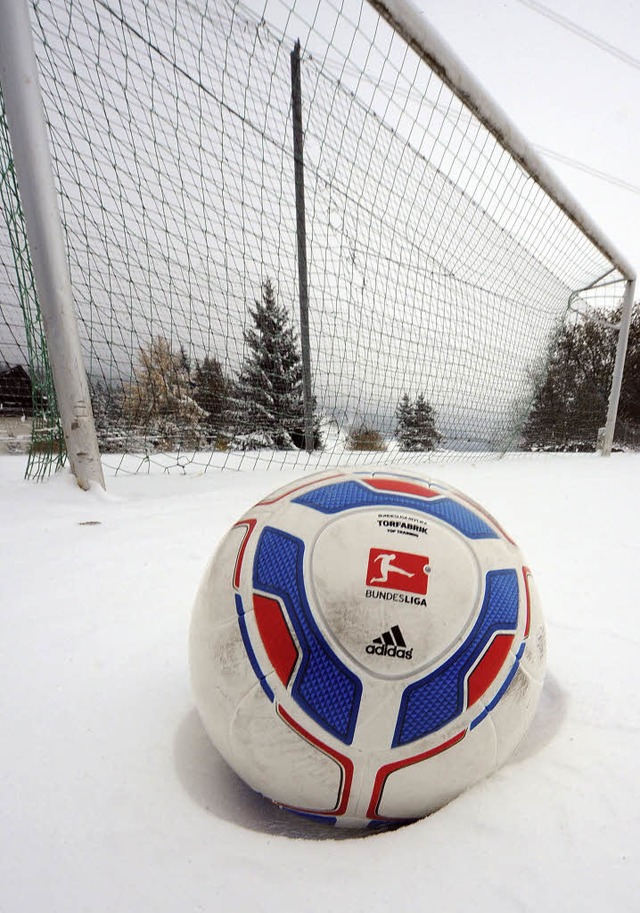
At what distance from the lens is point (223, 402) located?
21.1 ft

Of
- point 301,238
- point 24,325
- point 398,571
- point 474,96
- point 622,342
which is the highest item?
point 474,96

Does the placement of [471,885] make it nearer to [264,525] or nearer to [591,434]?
[264,525]

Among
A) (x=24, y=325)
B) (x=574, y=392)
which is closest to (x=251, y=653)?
(x=24, y=325)

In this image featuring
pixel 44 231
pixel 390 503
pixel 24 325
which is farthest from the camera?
pixel 24 325

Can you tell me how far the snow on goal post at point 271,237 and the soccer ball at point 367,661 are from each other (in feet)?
8.83

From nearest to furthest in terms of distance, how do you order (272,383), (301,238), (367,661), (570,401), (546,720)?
(367,661) → (546,720) → (301,238) → (272,383) → (570,401)

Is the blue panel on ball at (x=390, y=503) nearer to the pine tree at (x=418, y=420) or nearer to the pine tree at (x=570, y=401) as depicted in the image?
the pine tree at (x=418, y=420)

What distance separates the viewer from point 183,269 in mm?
3965

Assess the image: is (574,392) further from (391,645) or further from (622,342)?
(391,645)

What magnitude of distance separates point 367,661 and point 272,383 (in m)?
7.26

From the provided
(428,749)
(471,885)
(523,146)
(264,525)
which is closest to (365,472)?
(264,525)

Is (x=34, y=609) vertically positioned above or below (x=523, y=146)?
below

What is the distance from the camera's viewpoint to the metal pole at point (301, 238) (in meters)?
4.30

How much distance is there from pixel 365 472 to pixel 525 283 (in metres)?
6.56
